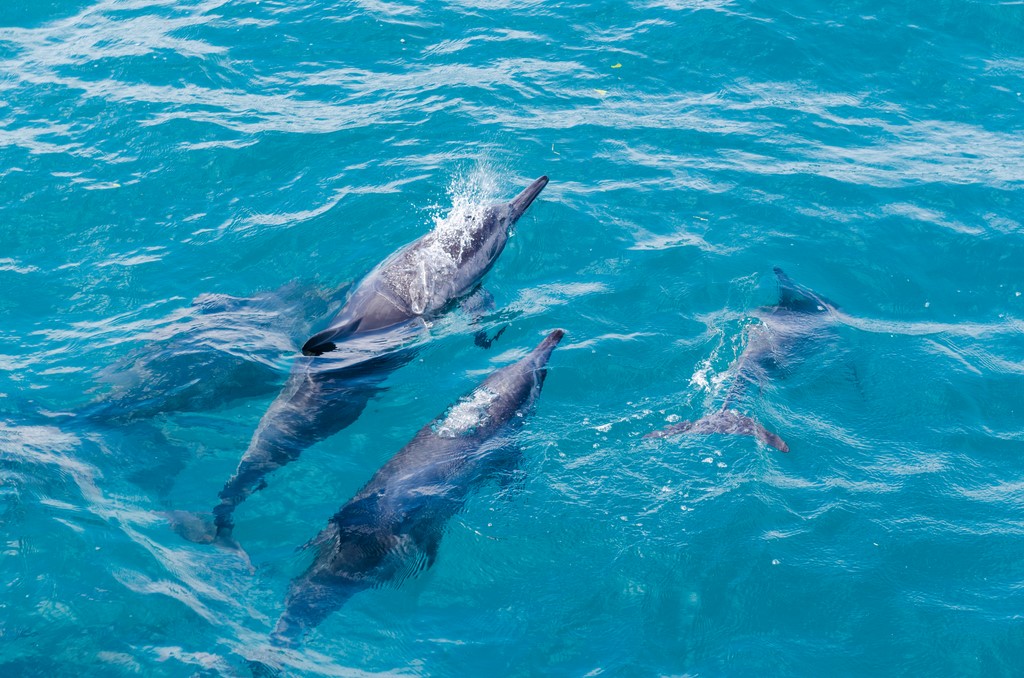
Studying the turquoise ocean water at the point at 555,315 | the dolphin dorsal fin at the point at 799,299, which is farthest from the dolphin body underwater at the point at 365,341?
the dolphin dorsal fin at the point at 799,299

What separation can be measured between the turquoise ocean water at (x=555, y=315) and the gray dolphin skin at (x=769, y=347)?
0.67 ft

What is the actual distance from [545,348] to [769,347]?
329 centimetres

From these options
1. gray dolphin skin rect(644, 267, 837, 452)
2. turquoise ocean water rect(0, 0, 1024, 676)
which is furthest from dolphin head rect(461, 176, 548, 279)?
gray dolphin skin rect(644, 267, 837, 452)

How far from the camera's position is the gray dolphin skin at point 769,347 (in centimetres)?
1179

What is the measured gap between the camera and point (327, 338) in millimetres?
12625

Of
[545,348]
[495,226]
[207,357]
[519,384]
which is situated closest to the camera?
[519,384]

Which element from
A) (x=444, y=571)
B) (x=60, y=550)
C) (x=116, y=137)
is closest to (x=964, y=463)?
(x=444, y=571)

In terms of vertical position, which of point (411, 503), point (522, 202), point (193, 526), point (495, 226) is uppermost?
point (522, 202)

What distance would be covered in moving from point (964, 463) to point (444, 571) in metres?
6.88

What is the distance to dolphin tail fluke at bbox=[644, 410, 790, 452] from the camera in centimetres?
1169

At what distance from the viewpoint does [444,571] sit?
1031 centimetres

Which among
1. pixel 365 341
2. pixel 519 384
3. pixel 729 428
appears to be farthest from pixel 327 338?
pixel 729 428

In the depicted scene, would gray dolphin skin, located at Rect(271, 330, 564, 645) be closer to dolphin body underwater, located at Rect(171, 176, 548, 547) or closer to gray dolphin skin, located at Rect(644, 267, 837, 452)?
dolphin body underwater, located at Rect(171, 176, 548, 547)

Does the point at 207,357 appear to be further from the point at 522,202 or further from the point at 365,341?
the point at 522,202
